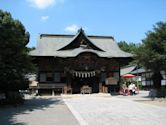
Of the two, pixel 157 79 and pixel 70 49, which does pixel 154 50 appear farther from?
pixel 70 49

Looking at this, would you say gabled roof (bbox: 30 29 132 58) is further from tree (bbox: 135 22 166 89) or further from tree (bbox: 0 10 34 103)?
tree (bbox: 0 10 34 103)

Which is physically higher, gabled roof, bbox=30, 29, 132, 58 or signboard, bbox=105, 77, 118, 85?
gabled roof, bbox=30, 29, 132, 58

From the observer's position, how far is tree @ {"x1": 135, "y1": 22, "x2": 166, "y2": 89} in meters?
23.5

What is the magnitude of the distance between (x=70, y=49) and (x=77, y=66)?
2710 mm

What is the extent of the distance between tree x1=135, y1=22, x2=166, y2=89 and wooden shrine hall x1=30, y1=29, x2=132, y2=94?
7977mm

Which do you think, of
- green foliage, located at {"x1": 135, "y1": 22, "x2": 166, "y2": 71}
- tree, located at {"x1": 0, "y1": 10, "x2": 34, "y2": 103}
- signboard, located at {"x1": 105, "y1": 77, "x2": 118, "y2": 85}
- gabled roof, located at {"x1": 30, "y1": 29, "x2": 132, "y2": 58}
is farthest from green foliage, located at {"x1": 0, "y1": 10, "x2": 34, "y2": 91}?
signboard, located at {"x1": 105, "y1": 77, "x2": 118, "y2": 85}

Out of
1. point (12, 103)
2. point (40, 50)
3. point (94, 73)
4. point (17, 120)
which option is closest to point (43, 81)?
point (40, 50)

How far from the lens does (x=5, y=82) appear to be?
20.1 metres

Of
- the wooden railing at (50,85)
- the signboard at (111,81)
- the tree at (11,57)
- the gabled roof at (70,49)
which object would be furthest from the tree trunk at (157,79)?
the tree at (11,57)

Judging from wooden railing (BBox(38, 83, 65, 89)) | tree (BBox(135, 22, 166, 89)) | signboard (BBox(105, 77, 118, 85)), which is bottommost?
wooden railing (BBox(38, 83, 65, 89))

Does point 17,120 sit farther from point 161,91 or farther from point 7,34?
A: point 161,91

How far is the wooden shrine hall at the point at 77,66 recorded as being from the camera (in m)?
31.9

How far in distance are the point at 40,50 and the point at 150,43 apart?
13.7 metres

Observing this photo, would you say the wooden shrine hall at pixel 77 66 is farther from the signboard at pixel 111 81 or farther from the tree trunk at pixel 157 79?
the tree trunk at pixel 157 79
